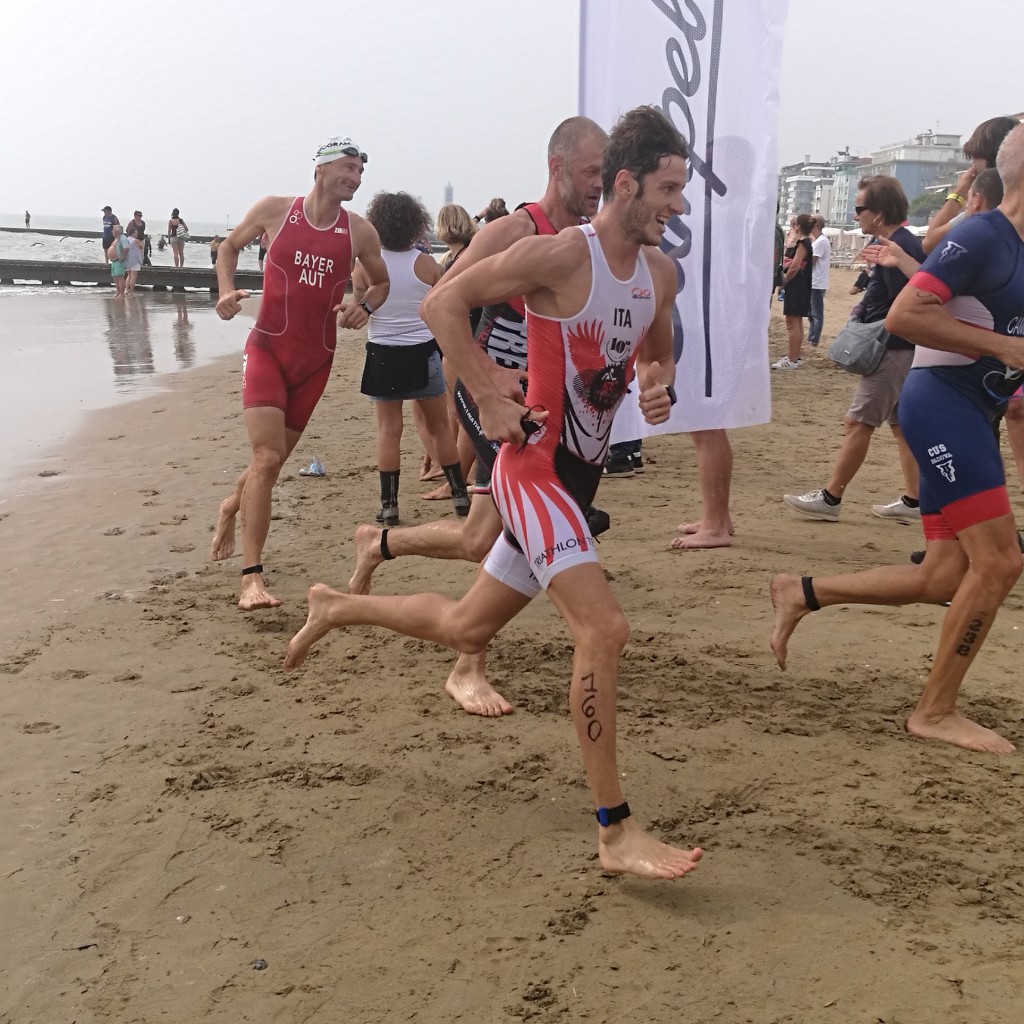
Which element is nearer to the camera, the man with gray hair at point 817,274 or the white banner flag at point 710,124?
the white banner flag at point 710,124

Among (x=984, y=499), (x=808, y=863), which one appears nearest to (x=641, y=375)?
(x=984, y=499)

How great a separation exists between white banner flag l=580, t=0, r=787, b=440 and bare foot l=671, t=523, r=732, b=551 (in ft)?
2.31

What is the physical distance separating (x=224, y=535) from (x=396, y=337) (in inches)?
77.4

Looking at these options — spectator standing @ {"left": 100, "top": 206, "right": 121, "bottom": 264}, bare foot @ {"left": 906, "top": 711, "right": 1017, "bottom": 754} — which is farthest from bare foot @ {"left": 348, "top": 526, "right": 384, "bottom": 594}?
spectator standing @ {"left": 100, "top": 206, "right": 121, "bottom": 264}

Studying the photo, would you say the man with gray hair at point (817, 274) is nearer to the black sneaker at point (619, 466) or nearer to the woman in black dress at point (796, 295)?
the woman in black dress at point (796, 295)

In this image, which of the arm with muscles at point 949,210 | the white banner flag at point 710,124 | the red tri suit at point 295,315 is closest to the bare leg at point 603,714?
the red tri suit at point 295,315

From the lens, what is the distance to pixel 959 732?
3.88 meters

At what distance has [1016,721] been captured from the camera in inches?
159

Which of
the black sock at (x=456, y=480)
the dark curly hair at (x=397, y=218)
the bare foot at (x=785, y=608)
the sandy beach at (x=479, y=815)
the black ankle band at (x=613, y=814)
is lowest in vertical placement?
the sandy beach at (x=479, y=815)

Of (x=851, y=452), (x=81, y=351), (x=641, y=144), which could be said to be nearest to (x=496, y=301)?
(x=641, y=144)

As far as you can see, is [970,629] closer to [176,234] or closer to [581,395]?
[581,395]

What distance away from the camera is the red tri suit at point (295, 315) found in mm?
5598

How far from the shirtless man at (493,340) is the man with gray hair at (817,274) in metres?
12.2

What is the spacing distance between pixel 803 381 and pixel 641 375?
11.0 meters
